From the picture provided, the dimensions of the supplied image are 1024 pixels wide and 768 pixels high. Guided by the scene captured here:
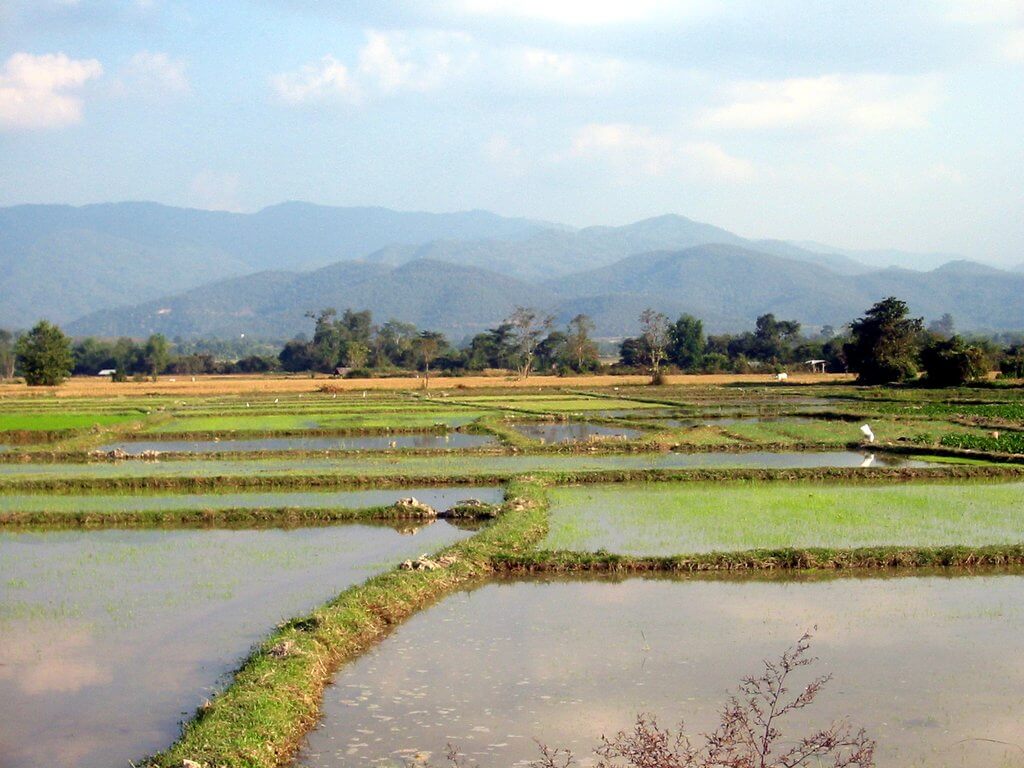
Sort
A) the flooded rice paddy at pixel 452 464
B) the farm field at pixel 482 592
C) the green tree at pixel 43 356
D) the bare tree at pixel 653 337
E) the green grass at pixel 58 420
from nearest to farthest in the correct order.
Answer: the farm field at pixel 482 592 < the flooded rice paddy at pixel 452 464 < the green grass at pixel 58 420 < the green tree at pixel 43 356 < the bare tree at pixel 653 337

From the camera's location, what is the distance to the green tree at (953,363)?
44.1m

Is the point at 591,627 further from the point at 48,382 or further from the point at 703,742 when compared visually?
the point at 48,382

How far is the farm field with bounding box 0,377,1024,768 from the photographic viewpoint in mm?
8164

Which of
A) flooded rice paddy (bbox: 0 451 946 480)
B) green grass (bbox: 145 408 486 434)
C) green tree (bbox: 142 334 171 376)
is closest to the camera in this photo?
flooded rice paddy (bbox: 0 451 946 480)

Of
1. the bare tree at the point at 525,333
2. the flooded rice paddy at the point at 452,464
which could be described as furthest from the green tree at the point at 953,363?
the bare tree at the point at 525,333

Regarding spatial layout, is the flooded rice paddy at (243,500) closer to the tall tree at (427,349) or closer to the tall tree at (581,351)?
the tall tree at (427,349)

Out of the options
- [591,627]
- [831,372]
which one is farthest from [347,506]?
[831,372]

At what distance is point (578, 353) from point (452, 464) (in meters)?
51.2

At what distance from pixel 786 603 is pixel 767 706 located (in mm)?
3234

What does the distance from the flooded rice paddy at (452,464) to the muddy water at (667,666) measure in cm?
961

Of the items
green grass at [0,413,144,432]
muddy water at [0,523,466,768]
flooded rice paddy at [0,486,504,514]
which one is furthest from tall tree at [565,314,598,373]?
muddy water at [0,523,466,768]

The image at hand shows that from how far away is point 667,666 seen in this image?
938 cm

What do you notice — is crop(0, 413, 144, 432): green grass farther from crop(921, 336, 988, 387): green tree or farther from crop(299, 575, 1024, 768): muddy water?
crop(921, 336, 988, 387): green tree

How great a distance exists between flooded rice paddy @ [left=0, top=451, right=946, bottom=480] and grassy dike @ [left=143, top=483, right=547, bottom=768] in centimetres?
812
